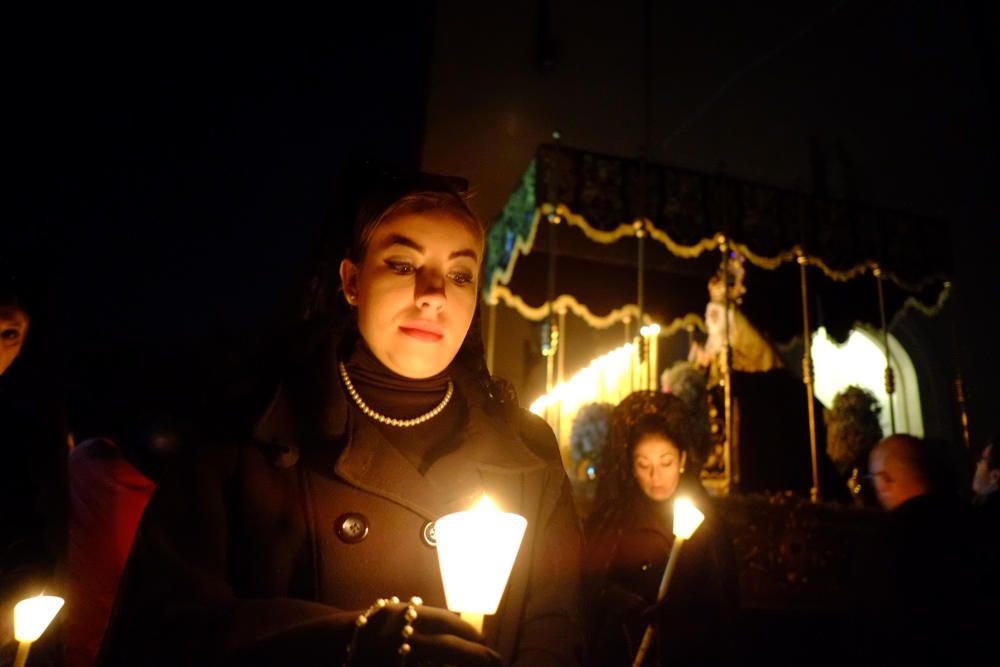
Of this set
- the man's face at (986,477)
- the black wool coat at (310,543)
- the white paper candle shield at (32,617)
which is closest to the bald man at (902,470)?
the man's face at (986,477)

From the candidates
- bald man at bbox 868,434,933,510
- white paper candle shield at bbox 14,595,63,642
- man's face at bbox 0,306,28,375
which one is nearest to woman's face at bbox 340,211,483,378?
white paper candle shield at bbox 14,595,63,642

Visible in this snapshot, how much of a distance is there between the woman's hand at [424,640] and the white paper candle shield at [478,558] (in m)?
0.04

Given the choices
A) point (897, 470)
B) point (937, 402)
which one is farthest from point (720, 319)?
point (897, 470)

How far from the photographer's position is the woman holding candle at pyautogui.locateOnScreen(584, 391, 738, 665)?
3031 millimetres

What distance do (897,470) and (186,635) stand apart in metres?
3.93

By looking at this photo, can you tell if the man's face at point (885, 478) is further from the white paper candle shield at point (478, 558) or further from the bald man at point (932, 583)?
the white paper candle shield at point (478, 558)

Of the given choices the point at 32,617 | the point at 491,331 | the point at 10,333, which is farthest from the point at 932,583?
the point at 491,331

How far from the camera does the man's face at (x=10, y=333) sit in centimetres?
265

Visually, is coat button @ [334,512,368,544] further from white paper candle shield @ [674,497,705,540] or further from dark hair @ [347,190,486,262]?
white paper candle shield @ [674,497,705,540]

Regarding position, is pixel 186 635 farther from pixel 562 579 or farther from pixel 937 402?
pixel 937 402

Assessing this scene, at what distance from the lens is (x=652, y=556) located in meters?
3.23

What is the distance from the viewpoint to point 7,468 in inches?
99.2

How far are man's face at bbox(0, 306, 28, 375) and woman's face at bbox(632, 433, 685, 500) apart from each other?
2.98 metres

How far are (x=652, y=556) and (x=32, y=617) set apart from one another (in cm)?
256
